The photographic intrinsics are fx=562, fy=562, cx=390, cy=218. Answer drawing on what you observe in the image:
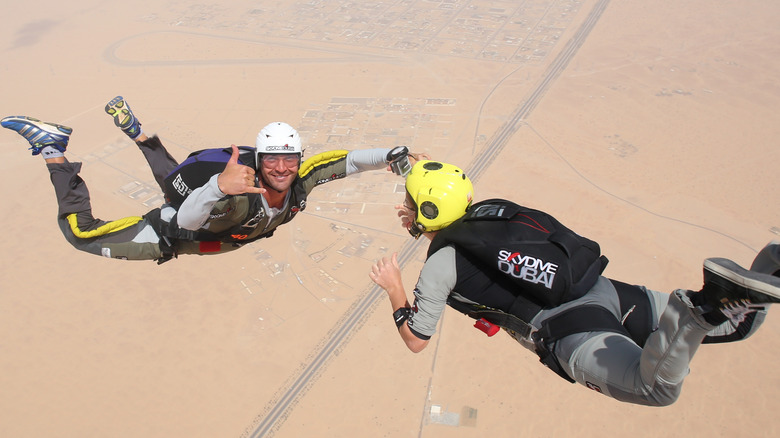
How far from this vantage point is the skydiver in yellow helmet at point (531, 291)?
536 centimetres

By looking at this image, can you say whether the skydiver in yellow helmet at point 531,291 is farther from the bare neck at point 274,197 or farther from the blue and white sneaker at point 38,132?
the blue and white sneaker at point 38,132

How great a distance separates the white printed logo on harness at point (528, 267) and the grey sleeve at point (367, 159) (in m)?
2.96

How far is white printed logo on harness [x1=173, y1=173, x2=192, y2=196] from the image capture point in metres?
7.36

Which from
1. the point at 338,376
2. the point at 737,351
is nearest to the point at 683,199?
the point at 737,351

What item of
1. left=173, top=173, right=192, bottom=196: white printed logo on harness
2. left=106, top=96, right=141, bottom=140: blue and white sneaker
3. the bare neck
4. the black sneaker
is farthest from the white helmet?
the black sneaker

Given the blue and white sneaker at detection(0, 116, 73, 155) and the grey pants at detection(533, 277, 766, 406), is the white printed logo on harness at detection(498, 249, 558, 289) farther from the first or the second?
the blue and white sneaker at detection(0, 116, 73, 155)

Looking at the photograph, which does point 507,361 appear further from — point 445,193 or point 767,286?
point 767,286

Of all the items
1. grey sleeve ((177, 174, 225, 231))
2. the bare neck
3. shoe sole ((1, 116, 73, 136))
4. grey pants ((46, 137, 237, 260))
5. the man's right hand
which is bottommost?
grey pants ((46, 137, 237, 260))

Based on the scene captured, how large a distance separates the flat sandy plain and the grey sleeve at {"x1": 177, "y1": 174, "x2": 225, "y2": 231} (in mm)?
14035

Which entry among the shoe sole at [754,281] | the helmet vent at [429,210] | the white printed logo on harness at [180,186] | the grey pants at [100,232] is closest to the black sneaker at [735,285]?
the shoe sole at [754,281]

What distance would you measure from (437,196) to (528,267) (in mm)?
Answer: 1256

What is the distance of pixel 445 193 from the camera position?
6098 mm

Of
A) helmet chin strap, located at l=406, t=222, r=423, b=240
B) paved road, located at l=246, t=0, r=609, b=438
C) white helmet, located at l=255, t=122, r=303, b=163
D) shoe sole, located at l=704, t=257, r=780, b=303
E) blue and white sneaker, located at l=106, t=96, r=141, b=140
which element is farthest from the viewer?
paved road, located at l=246, t=0, r=609, b=438

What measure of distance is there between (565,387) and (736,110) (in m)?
24.6
